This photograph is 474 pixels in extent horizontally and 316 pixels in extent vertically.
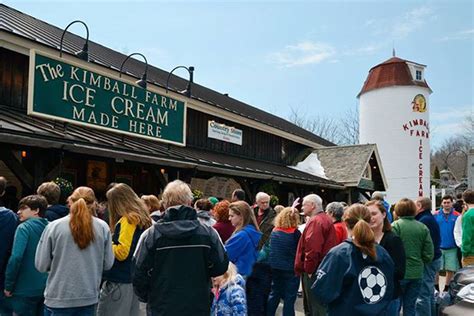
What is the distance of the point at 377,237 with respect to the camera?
4449mm

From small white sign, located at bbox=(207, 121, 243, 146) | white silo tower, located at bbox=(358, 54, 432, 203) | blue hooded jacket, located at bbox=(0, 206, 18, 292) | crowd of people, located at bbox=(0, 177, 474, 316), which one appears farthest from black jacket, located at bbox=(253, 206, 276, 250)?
white silo tower, located at bbox=(358, 54, 432, 203)

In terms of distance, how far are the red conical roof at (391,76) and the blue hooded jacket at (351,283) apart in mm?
31847

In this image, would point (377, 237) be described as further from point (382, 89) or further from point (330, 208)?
point (382, 89)

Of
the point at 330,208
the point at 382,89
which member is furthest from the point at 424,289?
the point at 382,89

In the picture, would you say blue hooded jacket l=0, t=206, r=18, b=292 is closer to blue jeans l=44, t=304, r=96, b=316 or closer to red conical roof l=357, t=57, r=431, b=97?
blue jeans l=44, t=304, r=96, b=316

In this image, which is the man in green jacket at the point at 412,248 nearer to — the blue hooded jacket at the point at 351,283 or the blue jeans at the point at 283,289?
the blue jeans at the point at 283,289

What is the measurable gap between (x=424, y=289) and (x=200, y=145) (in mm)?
9613

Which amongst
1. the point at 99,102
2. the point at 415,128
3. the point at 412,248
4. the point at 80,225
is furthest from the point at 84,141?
the point at 415,128

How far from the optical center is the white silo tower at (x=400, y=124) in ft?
101

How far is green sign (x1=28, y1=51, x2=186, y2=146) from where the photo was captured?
8.42m

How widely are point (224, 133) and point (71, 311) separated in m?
12.1

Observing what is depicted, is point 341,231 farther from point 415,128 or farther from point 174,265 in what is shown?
point 415,128

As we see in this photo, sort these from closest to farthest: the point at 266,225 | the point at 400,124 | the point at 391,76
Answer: the point at 266,225, the point at 400,124, the point at 391,76

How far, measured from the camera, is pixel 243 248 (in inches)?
197
